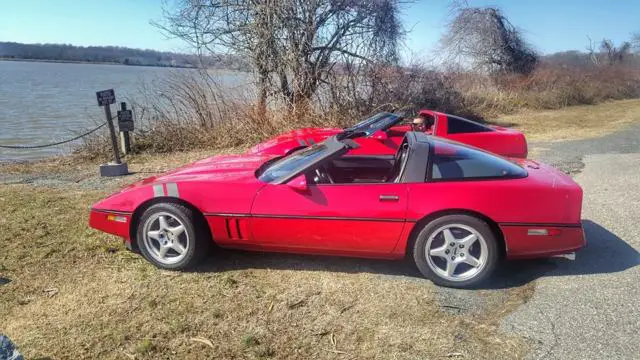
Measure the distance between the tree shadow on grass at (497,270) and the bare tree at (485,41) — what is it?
845 inches

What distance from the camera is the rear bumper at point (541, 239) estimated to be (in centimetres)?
362

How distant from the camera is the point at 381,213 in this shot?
3.65m

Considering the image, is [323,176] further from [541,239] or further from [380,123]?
[380,123]

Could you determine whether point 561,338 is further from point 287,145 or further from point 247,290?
point 287,145

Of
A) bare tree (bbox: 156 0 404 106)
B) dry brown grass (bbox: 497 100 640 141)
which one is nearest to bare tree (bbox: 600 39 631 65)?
dry brown grass (bbox: 497 100 640 141)

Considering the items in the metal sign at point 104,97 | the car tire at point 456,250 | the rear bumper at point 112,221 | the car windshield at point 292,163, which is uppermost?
the metal sign at point 104,97

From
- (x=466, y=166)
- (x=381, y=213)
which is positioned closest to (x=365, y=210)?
(x=381, y=213)

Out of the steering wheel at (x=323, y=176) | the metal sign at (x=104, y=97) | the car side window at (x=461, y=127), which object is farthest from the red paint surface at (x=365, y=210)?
the metal sign at (x=104, y=97)

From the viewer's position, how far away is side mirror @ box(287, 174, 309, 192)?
3.73 meters

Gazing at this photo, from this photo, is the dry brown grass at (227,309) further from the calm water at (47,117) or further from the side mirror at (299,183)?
the calm water at (47,117)

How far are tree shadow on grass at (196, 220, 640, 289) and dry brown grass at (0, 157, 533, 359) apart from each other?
0.07ft

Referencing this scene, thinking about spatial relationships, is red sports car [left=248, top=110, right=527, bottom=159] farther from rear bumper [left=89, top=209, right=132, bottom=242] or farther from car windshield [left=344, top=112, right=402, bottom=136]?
rear bumper [left=89, top=209, right=132, bottom=242]

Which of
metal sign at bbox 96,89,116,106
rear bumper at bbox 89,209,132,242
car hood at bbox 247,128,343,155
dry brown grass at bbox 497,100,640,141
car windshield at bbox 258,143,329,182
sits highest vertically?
metal sign at bbox 96,89,116,106

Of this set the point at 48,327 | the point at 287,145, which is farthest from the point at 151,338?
the point at 287,145
